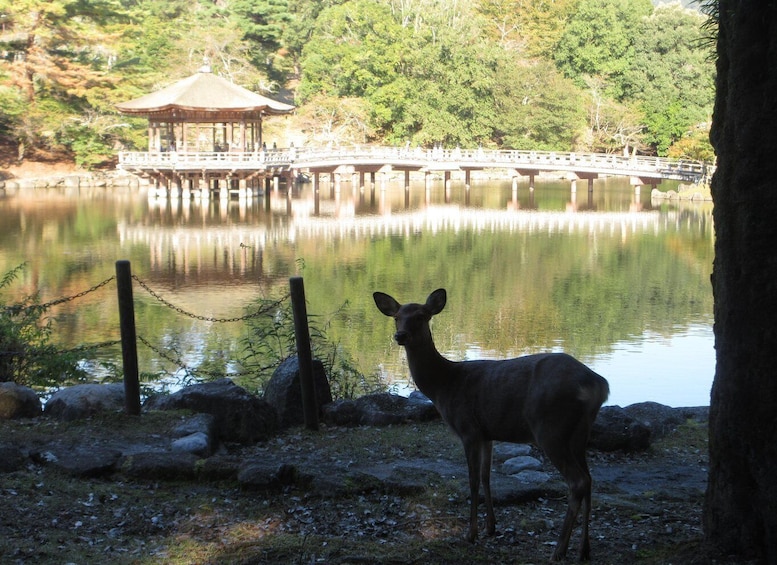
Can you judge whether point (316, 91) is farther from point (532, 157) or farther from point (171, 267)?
point (171, 267)

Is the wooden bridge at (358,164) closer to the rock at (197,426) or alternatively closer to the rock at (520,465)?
the rock at (197,426)

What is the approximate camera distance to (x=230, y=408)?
20.0 ft

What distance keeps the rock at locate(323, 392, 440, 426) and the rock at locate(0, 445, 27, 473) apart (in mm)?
2192

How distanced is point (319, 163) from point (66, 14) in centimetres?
1181

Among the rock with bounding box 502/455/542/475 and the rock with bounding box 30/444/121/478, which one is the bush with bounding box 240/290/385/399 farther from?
the rock with bounding box 502/455/542/475

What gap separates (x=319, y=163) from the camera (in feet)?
124

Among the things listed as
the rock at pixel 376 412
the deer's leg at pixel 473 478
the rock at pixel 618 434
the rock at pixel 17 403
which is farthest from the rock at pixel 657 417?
the rock at pixel 17 403

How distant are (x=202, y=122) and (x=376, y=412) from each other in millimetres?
31948

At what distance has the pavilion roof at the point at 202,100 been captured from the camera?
34875 millimetres

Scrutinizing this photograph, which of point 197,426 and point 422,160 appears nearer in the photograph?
point 197,426

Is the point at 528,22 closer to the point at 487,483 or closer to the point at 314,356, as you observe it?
the point at 314,356

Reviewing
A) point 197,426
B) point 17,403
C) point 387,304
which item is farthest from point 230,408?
point 387,304

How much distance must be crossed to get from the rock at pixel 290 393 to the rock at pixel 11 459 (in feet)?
6.01

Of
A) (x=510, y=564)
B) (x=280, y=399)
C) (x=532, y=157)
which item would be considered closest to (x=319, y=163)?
(x=532, y=157)
